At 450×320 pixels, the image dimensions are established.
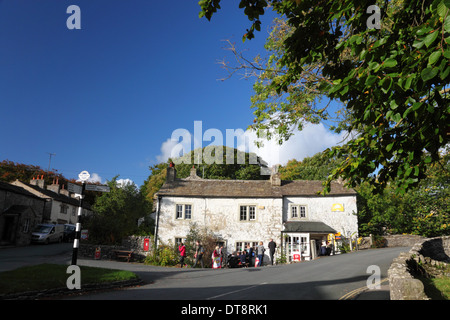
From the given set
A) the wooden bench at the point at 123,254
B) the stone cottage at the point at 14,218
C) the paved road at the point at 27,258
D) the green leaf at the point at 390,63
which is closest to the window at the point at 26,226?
the stone cottage at the point at 14,218

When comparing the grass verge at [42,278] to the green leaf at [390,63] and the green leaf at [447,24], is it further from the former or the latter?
the green leaf at [447,24]

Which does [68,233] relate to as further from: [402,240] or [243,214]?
[402,240]

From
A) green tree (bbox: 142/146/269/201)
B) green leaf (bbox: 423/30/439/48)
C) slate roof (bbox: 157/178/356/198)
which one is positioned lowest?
green leaf (bbox: 423/30/439/48)

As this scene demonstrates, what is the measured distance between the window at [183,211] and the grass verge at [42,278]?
1659cm

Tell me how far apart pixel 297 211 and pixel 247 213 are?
5035 mm

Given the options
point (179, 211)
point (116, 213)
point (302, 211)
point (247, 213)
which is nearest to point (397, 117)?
point (247, 213)

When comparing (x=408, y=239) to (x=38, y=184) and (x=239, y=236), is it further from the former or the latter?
(x=38, y=184)

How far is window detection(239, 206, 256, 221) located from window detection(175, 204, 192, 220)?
4909 mm

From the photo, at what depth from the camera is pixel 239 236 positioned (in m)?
28.3

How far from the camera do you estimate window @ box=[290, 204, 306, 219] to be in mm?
29484

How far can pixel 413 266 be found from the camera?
12250 mm

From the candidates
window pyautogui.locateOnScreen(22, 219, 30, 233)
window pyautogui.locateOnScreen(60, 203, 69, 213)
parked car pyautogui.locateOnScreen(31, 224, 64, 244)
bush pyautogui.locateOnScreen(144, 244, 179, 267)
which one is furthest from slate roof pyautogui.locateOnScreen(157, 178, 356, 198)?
window pyautogui.locateOnScreen(60, 203, 69, 213)

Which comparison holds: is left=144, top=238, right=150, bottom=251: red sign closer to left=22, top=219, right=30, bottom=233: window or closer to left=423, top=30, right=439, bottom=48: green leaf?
left=22, top=219, right=30, bottom=233: window
